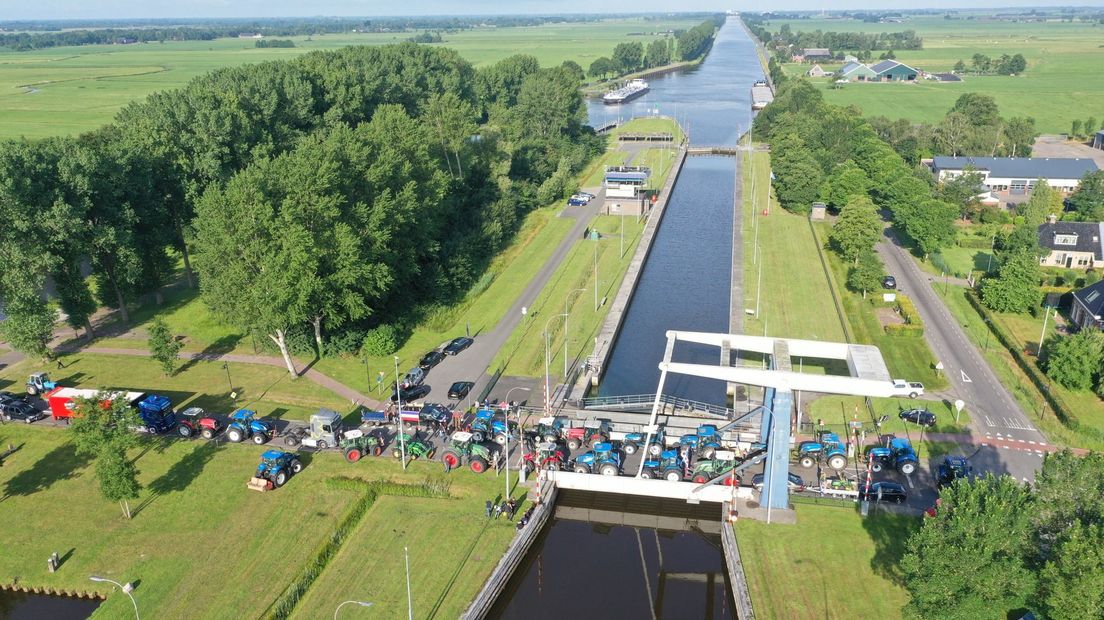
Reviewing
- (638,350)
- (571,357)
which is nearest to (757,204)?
(638,350)

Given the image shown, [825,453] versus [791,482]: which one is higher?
[825,453]

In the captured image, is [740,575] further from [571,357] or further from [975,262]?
[975,262]

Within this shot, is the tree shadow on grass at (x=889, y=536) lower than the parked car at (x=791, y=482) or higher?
lower

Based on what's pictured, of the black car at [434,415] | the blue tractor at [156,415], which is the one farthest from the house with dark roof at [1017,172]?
the blue tractor at [156,415]

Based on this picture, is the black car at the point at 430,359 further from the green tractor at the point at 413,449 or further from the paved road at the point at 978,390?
the paved road at the point at 978,390

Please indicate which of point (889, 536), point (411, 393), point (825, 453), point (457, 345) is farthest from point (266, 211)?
point (889, 536)

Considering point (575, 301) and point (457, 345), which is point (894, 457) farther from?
point (575, 301)

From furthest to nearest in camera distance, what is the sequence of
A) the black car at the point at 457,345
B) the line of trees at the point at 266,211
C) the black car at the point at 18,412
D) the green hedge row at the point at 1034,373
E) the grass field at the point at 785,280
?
the grass field at the point at 785,280, the black car at the point at 457,345, the line of trees at the point at 266,211, the black car at the point at 18,412, the green hedge row at the point at 1034,373

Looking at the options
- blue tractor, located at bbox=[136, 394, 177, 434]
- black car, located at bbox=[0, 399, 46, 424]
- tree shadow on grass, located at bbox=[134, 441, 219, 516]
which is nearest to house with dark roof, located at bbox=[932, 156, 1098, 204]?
tree shadow on grass, located at bbox=[134, 441, 219, 516]
